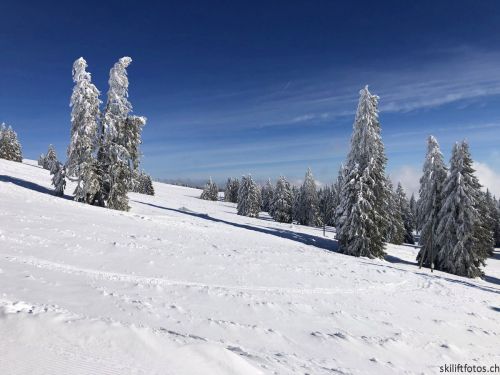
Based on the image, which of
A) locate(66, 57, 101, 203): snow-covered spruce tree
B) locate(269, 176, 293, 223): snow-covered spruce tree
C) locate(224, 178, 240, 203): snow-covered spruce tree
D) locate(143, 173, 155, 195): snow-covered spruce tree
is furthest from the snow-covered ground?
locate(224, 178, 240, 203): snow-covered spruce tree

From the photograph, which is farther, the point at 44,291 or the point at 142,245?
the point at 142,245

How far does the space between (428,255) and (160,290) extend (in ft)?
109

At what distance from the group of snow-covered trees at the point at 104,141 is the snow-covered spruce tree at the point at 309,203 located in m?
55.4

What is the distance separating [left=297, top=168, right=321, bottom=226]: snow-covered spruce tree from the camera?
84.1 metres

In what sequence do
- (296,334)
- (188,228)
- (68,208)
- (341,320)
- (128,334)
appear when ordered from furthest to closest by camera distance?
(188,228)
(68,208)
(341,320)
(296,334)
(128,334)

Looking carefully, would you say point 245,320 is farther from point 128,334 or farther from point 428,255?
point 428,255

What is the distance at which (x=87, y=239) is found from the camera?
19.3 meters

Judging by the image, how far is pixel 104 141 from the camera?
32.8 m

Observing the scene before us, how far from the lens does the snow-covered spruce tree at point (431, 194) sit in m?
37.8

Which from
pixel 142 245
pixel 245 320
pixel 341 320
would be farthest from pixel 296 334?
pixel 142 245

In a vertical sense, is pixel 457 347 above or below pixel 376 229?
below

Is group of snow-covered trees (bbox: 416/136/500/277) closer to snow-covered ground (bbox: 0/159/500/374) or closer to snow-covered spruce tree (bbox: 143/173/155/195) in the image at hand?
snow-covered ground (bbox: 0/159/500/374)

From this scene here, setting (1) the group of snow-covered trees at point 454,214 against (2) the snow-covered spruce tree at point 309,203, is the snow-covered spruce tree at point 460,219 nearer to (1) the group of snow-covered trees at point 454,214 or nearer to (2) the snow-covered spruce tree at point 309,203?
(1) the group of snow-covered trees at point 454,214

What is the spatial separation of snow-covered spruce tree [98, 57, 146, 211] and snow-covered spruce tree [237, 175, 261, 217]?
1950 inches
